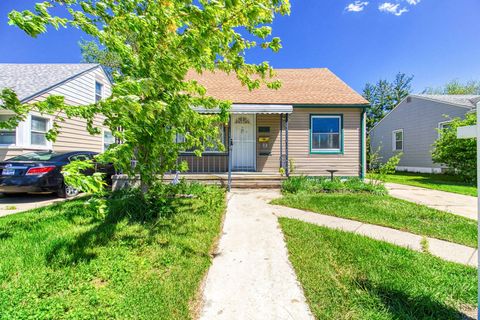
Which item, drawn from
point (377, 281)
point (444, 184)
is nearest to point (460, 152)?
point (444, 184)

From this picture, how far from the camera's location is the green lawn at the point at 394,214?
400 centimetres

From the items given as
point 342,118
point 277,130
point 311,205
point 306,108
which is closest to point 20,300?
point 311,205

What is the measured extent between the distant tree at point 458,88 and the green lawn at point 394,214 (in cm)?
4064

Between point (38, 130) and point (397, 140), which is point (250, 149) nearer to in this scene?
point (38, 130)

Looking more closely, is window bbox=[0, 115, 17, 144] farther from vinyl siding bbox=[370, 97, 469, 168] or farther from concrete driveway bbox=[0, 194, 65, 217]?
vinyl siding bbox=[370, 97, 469, 168]

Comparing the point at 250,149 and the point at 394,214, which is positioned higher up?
the point at 250,149

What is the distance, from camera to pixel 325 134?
9797 millimetres

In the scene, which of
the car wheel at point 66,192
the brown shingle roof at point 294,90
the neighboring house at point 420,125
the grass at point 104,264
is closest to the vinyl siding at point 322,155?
the brown shingle roof at point 294,90

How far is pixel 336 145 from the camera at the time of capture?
980 centimetres

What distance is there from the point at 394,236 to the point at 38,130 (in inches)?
489

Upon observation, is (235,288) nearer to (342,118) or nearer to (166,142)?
(166,142)

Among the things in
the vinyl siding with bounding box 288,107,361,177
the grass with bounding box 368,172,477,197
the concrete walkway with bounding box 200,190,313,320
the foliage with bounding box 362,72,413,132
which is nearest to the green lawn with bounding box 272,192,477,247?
the concrete walkway with bounding box 200,190,313,320

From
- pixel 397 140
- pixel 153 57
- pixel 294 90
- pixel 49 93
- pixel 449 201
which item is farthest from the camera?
pixel 397 140

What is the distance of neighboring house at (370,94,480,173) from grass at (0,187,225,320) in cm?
1503
